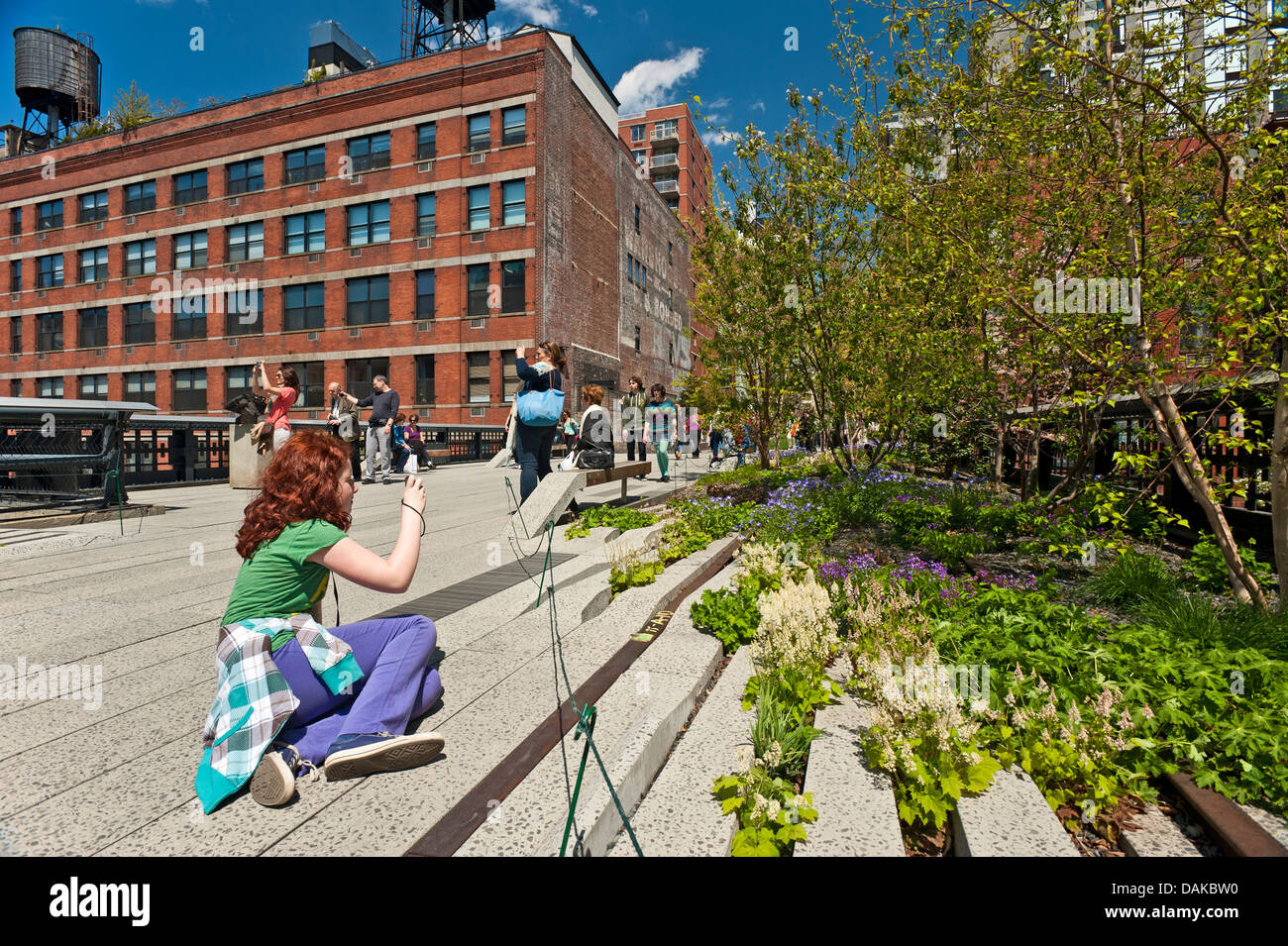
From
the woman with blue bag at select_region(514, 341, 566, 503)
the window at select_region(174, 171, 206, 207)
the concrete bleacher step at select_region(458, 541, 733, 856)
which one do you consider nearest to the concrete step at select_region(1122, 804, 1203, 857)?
the concrete bleacher step at select_region(458, 541, 733, 856)

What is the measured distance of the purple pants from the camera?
8.07 ft

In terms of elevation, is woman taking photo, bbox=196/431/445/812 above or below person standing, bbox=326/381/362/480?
below

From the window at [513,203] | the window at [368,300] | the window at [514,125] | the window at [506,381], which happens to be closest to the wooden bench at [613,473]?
the window at [506,381]

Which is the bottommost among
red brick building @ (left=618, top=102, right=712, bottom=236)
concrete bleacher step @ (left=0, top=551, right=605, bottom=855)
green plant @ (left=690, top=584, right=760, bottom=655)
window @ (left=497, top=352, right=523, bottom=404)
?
concrete bleacher step @ (left=0, top=551, right=605, bottom=855)

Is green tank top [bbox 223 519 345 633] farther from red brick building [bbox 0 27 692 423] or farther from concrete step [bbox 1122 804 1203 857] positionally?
red brick building [bbox 0 27 692 423]

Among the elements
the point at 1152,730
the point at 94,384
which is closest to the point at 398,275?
the point at 94,384

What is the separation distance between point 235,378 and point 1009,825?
119ft

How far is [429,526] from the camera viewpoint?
8.36 meters

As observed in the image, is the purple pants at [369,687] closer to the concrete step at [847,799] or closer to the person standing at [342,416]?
the concrete step at [847,799]

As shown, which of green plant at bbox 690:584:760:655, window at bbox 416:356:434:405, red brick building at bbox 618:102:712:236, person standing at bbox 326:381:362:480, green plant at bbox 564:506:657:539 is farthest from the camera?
red brick building at bbox 618:102:712:236

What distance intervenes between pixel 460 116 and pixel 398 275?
719cm

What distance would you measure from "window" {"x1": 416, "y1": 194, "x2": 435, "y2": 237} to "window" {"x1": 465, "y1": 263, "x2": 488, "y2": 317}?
2730 millimetres

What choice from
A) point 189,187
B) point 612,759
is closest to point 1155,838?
point 612,759

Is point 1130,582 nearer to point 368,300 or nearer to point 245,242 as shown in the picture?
point 368,300
